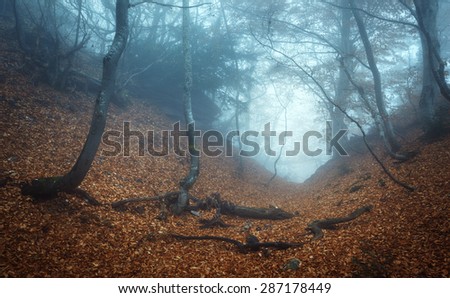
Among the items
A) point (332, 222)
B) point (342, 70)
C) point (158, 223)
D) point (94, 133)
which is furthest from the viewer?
point (342, 70)

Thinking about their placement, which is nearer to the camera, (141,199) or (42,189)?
(42,189)

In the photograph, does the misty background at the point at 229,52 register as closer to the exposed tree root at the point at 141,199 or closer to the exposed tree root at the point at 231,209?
the exposed tree root at the point at 231,209

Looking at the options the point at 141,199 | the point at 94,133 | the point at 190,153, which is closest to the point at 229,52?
the point at 190,153

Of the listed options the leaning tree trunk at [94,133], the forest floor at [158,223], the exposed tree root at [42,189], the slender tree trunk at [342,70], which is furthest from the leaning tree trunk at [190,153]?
the slender tree trunk at [342,70]

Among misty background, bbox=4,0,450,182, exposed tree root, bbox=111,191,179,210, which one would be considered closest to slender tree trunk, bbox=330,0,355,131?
misty background, bbox=4,0,450,182

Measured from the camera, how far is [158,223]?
296 inches

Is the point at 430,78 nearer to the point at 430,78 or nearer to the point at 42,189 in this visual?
→ the point at 430,78

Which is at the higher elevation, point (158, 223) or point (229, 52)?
point (229, 52)

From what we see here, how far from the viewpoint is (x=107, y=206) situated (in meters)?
7.36

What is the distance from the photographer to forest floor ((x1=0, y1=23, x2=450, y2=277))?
4.93 meters

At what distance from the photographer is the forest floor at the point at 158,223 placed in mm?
4930

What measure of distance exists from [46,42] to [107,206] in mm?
13039
